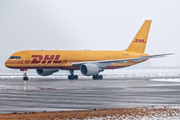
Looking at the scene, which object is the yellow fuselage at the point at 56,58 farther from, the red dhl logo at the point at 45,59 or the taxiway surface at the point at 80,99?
the taxiway surface at the point at 80,99

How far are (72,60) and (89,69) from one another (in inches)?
153

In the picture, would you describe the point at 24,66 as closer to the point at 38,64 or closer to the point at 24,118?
the point at 38,64

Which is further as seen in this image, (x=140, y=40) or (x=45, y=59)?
(x=140, y=40)

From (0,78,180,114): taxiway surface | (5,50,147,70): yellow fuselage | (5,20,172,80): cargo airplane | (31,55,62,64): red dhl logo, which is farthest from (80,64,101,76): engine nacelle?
(0,78,180,114): taxiway surface

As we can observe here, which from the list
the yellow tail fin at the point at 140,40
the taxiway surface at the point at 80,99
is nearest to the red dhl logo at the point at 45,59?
the yellow tail fin at the point at 140,40

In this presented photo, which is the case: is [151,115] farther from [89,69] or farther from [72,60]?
[72,60]

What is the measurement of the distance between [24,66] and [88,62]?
9123mm

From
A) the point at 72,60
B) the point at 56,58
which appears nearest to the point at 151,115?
the point at 56,58

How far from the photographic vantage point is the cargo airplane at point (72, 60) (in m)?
45.6

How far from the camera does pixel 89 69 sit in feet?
152

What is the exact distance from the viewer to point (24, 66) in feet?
150

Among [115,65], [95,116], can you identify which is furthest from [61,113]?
[115,65]

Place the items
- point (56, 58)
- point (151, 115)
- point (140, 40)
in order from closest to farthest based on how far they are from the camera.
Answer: point (151, 115) < point (56, 58) < point (140, 40)

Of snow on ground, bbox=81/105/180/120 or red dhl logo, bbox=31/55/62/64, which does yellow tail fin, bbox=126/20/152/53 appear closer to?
red dhl logo, bbox=31/55/62/64
